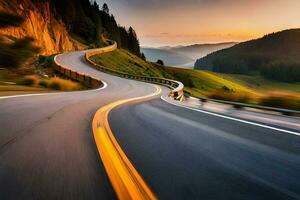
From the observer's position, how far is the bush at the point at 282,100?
15.1m

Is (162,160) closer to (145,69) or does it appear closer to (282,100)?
(282,100)

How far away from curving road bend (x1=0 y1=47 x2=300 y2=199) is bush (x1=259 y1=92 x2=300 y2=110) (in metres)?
7.88

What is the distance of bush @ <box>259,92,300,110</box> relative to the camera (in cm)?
1513

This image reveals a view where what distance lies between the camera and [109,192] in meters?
3.48

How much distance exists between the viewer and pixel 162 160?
486 cm

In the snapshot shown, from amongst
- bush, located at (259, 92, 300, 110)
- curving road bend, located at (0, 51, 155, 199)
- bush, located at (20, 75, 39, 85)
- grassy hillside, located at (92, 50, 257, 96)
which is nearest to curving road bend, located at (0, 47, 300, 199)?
curving road bend, located at (0, 51, 155, 199)

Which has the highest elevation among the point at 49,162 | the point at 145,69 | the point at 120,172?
the point at 120,172

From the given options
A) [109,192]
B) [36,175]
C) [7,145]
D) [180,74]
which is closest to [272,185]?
[109,192]

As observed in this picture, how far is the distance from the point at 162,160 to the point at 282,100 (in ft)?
40.4

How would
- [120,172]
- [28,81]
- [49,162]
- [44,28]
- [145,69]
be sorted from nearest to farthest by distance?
[120,172] < [49,162] < [28,81] < [44,28] < [145,69]

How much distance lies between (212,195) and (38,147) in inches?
129

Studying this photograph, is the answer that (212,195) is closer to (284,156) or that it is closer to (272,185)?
(272,185)

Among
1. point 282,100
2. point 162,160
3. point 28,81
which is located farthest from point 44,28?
point 162,160

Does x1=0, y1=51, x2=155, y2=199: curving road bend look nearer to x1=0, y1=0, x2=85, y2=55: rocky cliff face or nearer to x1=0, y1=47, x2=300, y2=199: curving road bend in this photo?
x1=0, y1=47, x2=300, y2=199: curving road bend
